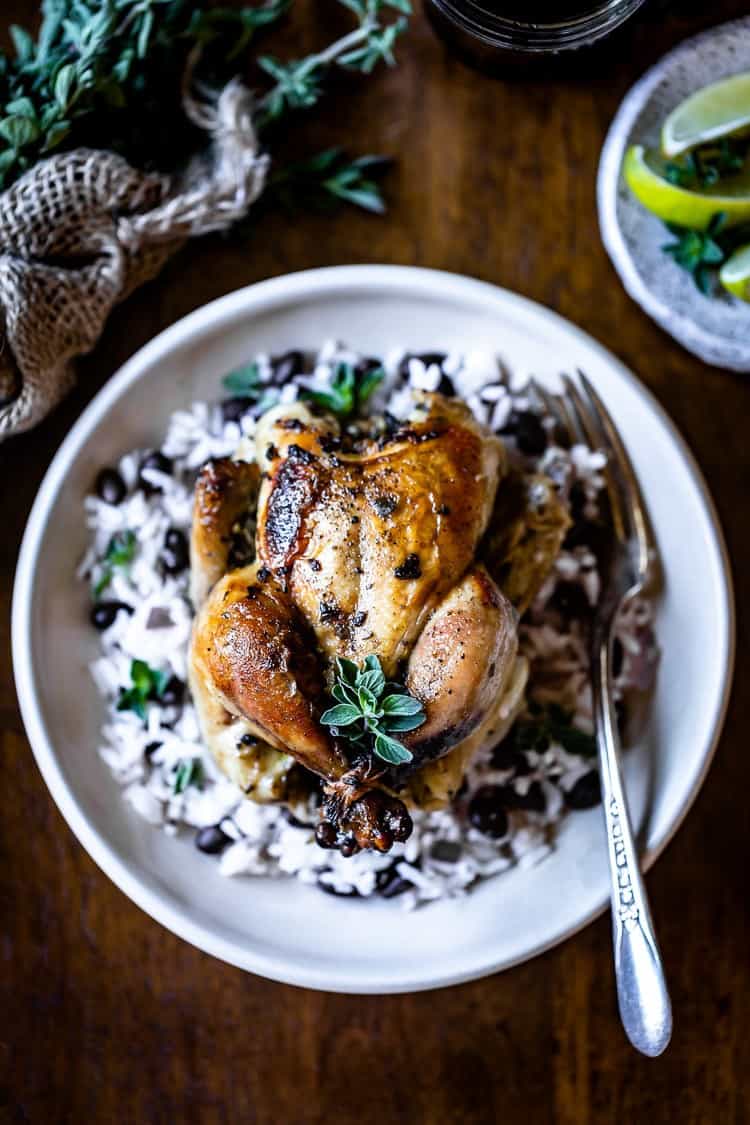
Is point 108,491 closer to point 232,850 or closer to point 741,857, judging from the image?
point 232,850

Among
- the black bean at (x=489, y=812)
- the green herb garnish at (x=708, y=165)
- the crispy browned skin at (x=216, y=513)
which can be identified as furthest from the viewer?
the green herb garnish at (x=708, y=165)

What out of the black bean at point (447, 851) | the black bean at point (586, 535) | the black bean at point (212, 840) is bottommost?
the black bean at point (447, 851)

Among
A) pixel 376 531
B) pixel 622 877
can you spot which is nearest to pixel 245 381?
pixel 376 531

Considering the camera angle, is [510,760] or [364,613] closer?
[364,613]

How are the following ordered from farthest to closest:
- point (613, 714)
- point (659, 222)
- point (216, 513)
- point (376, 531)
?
point (659, 222) < point (613, 714) < point (216, 513) < point (376, 531)

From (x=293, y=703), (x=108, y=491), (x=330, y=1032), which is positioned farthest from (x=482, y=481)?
(x=330, y=1032)

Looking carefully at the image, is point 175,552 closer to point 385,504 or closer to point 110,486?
point 110,486

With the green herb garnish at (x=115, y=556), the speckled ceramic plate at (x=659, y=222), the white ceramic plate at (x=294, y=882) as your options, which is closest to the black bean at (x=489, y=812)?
the white ceramic plate at (x=294, y=882)

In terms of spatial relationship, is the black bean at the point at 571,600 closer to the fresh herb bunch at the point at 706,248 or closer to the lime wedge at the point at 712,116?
the fresh herb bunch at the point at 706,248
